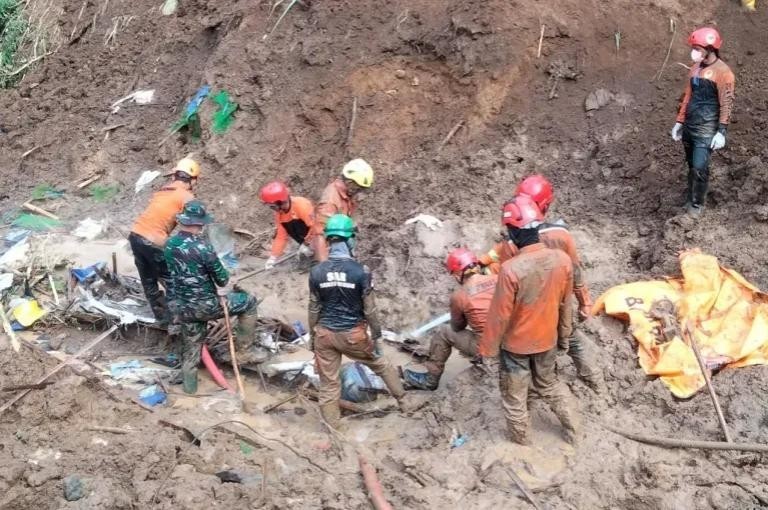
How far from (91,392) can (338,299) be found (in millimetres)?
2459

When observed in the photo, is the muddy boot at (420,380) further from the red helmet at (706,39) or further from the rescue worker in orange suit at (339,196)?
the red helmet at (706,39)

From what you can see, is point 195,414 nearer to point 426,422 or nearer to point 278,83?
point 426,422

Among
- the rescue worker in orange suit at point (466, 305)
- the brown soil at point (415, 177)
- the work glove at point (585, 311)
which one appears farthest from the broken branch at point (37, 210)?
the work glove at point (585, 311)

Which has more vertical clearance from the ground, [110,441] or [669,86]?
[669,86]

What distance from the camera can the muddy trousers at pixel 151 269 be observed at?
25.4 feet

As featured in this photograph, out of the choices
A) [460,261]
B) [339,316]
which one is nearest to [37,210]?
[339,316]

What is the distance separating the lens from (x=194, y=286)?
6863 mm

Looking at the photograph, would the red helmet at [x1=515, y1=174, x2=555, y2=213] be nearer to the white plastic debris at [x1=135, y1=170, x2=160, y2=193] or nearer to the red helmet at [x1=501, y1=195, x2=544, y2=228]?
the red helmet at [x1=501, y1=195, x2=544, y2=228]

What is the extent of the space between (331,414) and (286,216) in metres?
2.68

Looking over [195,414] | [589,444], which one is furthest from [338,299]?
[589,444]

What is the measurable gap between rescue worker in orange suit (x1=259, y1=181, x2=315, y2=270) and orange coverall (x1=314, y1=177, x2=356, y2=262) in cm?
26

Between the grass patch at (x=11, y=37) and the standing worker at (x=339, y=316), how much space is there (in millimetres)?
11685

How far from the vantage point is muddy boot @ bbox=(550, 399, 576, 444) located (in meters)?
5.78

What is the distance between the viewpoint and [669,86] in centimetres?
952
